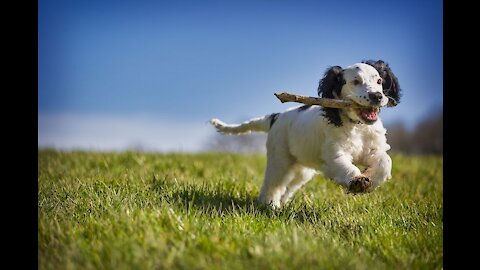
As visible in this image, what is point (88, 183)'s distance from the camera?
4.84 meters

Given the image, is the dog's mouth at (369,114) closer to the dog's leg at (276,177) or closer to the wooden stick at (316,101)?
the wooden stick at (316,101)

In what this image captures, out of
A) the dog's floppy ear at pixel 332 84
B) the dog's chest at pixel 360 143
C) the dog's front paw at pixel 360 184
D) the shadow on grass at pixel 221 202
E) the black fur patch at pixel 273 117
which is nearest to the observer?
the dog's front paw at pixel 360 184

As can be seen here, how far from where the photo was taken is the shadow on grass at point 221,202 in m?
4.27

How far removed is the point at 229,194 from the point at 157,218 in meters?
1.97

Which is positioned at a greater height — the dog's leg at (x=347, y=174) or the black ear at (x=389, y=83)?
the black ear at (x=389, y=83)

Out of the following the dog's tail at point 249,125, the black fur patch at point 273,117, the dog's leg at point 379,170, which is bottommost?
the dog's leg at point 379,170

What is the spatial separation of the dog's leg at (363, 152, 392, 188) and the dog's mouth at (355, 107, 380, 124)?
0.39 meters

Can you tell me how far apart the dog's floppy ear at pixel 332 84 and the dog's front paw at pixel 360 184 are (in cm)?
92

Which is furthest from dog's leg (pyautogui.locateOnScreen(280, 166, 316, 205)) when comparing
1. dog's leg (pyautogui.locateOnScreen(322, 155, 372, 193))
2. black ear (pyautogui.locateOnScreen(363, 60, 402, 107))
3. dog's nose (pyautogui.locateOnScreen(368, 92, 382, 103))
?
dog's nose (pyautogui.locateOnScreen(368, 92, 382, 103))

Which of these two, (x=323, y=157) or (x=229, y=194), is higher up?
(x=323, y=157)

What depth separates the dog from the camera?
14.4 feet

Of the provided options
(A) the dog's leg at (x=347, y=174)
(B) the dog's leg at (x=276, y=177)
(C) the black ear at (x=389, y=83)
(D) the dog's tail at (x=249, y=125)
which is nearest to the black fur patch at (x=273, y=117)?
(D) the dog's tail at (x=249, y=125)
